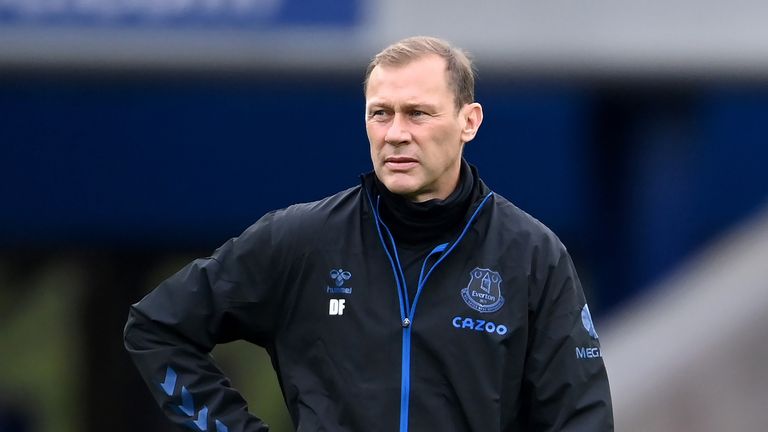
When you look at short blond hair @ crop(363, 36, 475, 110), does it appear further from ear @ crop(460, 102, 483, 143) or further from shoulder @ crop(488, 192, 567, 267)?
shoulder @ crop(488, 192, 567, 267)

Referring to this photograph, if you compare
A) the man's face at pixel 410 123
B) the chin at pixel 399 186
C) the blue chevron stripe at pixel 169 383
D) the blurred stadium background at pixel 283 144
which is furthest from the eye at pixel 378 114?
the blurred stadium background at pixel 283 144

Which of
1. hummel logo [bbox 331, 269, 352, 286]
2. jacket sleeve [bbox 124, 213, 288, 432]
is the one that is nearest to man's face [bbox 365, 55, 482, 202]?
hummel logo [bbox 331, 269, 352, 286]

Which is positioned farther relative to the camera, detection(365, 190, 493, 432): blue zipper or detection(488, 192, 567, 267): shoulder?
detection(488, 192, 567, 267): shoulder

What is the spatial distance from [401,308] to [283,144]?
324 inches

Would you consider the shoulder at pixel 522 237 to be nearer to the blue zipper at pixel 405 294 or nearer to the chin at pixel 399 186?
the blue zipper at pixel 405 294

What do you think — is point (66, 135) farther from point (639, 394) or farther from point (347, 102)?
point (639, 394)

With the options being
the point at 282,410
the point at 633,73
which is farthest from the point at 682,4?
the point at 282,410

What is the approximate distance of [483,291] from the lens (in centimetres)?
363

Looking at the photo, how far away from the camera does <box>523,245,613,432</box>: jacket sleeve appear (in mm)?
3613

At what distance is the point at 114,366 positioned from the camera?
470 inches

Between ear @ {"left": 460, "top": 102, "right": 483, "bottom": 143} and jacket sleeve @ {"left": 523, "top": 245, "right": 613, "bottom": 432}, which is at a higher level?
ear @ {"left": 460, "top": 102, "right": 483, "bottom": 143}

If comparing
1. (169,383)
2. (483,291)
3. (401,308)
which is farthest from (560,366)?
(169,383)

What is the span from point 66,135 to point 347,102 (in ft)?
6.58

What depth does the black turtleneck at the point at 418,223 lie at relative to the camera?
3.63 m
